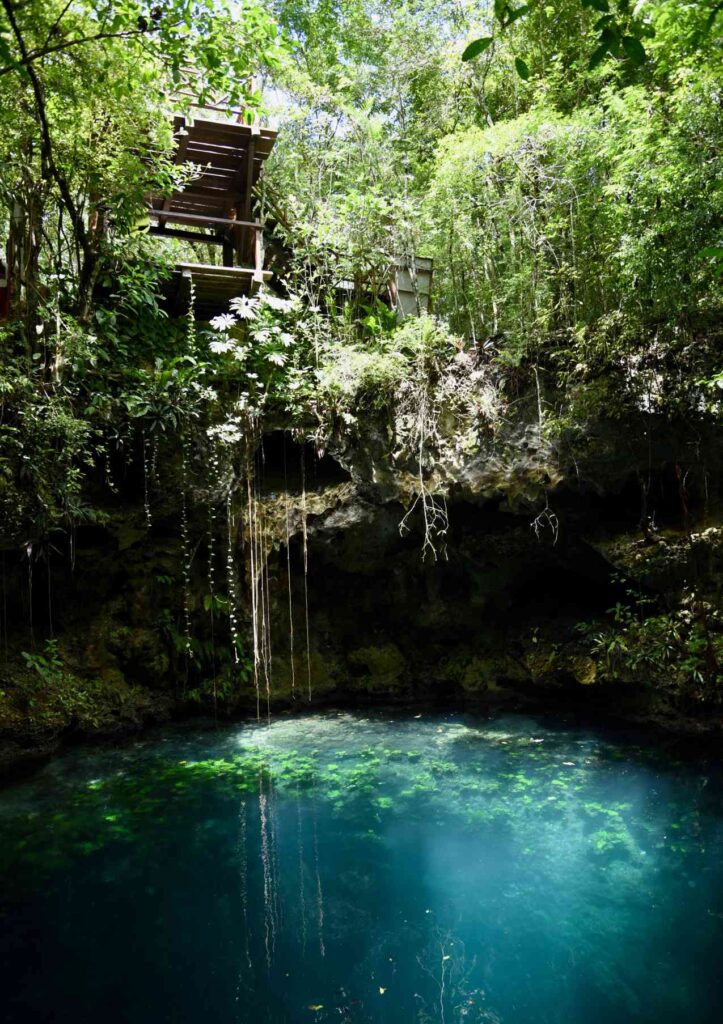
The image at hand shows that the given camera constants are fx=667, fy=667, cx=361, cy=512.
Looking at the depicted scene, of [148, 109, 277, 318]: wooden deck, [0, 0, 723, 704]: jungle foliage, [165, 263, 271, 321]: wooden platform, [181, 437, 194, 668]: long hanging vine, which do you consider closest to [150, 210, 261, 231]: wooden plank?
[148, 109, 277, 318]: wooden deck

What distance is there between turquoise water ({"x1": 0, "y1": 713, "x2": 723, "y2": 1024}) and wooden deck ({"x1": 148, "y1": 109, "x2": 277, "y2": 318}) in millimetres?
6093

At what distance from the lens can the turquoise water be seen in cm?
330

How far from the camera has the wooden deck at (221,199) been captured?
911 cm

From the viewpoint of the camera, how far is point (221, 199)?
1070 cm

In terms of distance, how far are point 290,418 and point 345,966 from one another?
5732 mm

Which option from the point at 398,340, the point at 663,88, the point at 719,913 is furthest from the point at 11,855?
the point at 663,88

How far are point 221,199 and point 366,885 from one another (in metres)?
10.0

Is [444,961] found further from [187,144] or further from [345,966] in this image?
[187,144]

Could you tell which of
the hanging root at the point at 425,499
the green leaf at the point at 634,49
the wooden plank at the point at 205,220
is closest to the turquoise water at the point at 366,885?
the hanging root at the point at 425,499

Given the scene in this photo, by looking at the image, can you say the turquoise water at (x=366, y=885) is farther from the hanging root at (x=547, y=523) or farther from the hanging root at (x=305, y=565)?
the hanging root at (x=547, y=523)

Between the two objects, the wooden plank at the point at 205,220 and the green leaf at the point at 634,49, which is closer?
the green leaf at the point at 634,49

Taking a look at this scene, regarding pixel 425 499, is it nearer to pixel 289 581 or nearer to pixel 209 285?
pixel 289 581

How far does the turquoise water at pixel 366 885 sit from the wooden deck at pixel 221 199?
6.09 metres

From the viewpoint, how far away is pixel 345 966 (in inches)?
139
